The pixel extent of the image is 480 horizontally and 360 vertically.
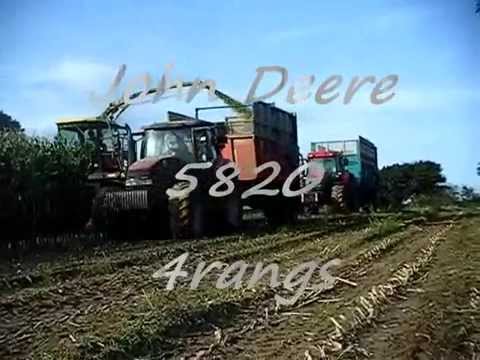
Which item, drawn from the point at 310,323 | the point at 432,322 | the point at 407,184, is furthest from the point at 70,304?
the point at 407,184

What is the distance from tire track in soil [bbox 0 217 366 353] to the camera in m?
2.59

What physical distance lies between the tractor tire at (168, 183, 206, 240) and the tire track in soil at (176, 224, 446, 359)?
0.65 metres

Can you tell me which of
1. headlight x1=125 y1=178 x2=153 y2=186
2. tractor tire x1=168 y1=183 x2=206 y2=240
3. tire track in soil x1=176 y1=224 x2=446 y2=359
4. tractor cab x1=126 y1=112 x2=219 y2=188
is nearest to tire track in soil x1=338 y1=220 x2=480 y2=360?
tire track in soil x1=176 y1=224 x2=446 y2=359

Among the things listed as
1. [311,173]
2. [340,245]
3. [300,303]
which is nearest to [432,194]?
[340,245]

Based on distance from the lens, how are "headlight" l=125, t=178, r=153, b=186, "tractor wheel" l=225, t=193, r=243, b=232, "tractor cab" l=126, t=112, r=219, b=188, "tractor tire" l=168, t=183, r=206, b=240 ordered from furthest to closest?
"headlight" l=125, t=178, r=153, b=186
"tractor cab" l=126, t=112, r=219, b=188
"tractor tire" l=168, t=183, r=206, b=240
"tractor wheel" l=225, t=193, r=243, b=232

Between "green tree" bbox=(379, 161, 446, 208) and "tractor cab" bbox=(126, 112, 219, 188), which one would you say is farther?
"green tree" bbox=(379, 161, 446, 208)

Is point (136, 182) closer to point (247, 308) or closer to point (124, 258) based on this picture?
point (124, 258)

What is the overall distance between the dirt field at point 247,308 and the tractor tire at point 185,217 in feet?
0.19

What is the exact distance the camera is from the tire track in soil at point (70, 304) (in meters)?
2.59

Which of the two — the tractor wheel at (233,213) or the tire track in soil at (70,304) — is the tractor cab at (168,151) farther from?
the tire track in soil at (70,304)

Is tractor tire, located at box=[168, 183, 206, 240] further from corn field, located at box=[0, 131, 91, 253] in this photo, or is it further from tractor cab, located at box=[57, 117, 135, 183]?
corn field, located at box=[0, 131, 91, 253]

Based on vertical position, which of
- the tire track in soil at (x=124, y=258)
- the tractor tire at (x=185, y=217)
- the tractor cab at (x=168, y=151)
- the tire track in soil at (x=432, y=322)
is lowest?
the tire track in soil at (x=432, y=322)

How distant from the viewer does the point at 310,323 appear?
2.61 meters

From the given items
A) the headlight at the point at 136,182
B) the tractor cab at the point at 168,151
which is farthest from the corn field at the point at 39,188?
the tractor cab at the point at 168,151
